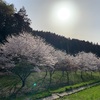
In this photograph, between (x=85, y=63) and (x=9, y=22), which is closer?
(x=9, y=22)

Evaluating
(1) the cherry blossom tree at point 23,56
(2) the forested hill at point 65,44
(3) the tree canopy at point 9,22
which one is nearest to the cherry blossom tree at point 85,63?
(3) the tree canopy at point 9,22

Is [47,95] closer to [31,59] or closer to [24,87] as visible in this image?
[24,87]

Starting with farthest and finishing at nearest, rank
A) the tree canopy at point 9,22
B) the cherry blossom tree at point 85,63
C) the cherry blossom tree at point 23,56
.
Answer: the cherry blossom tree at point 85,63 < the tree canopy at point 9,22 < the cherry blossom tree at point 23,56

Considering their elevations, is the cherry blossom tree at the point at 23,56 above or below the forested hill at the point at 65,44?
below

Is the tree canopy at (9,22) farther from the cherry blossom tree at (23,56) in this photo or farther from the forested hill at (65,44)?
the forested hill at (65,44)

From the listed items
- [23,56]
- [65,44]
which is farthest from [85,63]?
[65,44]

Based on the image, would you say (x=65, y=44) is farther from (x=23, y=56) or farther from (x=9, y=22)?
(x=23, y=56)

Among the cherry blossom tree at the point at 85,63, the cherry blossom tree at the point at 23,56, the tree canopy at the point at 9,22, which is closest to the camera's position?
the cherry blossom tree at the point at 23,56

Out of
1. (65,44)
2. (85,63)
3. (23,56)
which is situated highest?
(65,44)

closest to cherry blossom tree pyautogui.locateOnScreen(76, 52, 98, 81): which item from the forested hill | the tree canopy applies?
the tree canopy

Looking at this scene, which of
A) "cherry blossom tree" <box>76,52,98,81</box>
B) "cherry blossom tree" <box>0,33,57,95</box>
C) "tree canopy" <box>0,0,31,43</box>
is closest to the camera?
"cherry blossom tree" <box>0,33,57,95</box>

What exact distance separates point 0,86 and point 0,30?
98.4 ft

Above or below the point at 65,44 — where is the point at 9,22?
below

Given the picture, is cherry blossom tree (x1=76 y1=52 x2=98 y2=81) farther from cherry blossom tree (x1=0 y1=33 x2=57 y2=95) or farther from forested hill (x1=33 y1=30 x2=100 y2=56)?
cherry blossom tree (x1=0 y1=33 x2=57 y2=95)
